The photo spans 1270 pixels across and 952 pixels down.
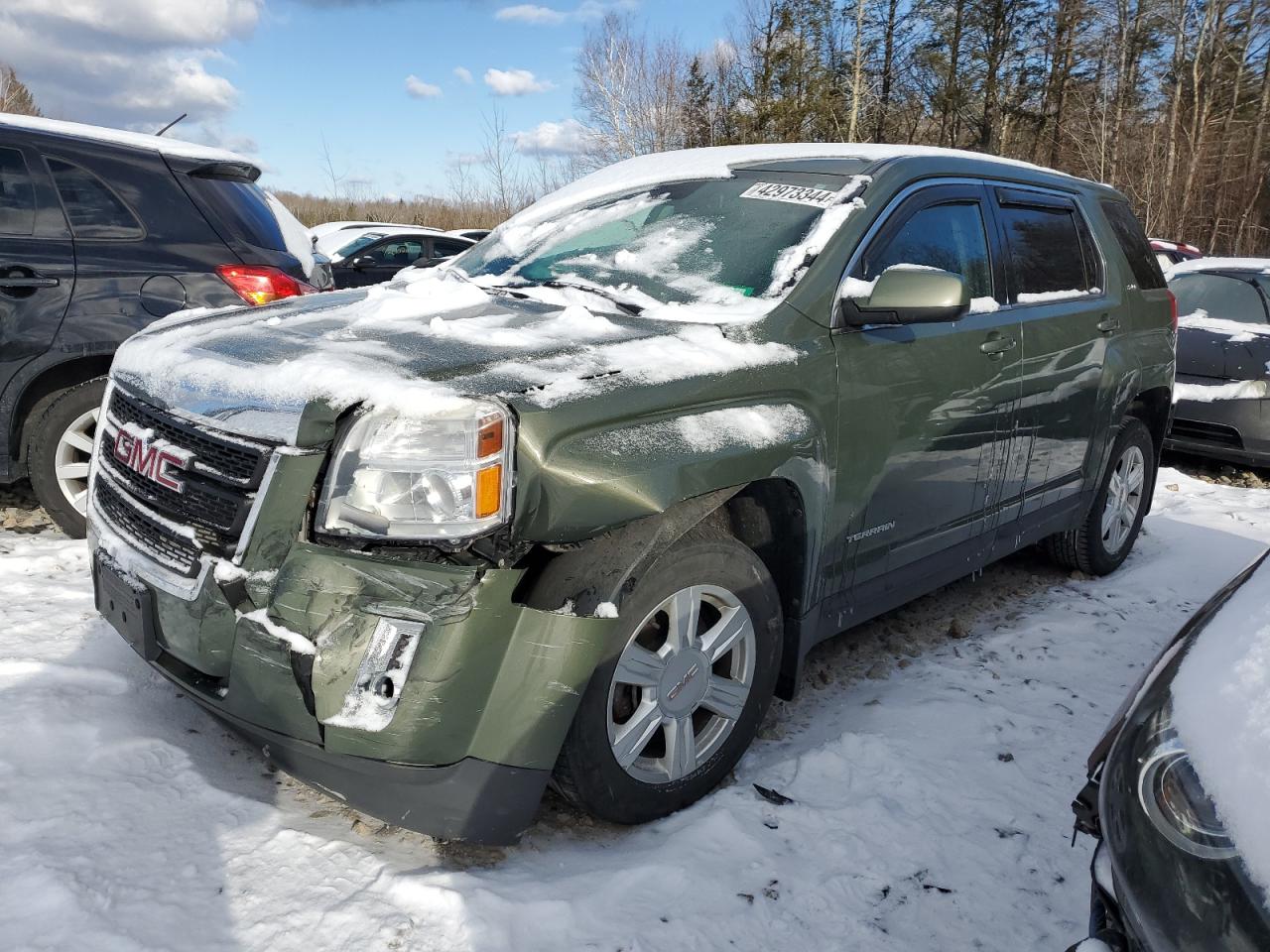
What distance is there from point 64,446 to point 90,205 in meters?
1.09

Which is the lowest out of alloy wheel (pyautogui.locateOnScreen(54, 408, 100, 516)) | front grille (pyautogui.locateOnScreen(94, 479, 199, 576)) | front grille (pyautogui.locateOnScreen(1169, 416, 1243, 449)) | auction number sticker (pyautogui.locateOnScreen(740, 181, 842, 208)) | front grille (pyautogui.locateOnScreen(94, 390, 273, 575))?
front grille (pyautogui.locateOnScreen(1169, 416, 1243, 449))

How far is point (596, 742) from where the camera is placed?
2270mm

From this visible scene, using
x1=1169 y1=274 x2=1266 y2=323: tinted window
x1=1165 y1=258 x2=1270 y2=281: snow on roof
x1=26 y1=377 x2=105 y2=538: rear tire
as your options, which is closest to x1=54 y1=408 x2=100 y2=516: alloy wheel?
x1=26 y1=377 x2=105 y2=538: rear tire

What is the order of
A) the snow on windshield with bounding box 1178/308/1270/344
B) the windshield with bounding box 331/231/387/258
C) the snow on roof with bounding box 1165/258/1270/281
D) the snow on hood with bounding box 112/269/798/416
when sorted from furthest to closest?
the windshield with bounding box 331/231/387/258, the snow on roof with bounding box 1165/258/1270/281, the snow on windshield with bounding box 1178/308/1270/344, the snow on hood with bounding box 112/269/798/416

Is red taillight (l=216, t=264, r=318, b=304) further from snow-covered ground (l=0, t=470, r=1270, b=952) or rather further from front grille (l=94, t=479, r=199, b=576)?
front grille (l=94, t=479, r=199, b=576)

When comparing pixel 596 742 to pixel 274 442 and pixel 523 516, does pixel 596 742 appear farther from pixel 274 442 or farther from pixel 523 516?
pixel 274 442

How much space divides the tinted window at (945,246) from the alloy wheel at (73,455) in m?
3.37

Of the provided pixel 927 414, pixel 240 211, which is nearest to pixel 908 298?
pixel 927 414

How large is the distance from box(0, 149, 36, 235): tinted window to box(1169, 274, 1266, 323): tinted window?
7.58m

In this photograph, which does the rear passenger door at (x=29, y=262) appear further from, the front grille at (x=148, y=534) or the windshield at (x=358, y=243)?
the windshield at (x=358, y=243)

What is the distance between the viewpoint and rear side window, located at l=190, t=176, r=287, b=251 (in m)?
4.47

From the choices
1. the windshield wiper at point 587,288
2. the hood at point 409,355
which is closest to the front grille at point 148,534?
the hood at point 409,355

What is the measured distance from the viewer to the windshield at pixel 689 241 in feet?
9.36

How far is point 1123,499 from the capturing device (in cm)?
475
